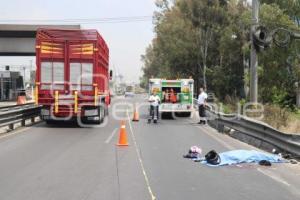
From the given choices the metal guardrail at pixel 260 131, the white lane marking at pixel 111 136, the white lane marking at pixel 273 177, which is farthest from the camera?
the white lane marking at pixel 111 136

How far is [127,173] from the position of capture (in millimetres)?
10984

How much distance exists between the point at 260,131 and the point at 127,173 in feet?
19.8

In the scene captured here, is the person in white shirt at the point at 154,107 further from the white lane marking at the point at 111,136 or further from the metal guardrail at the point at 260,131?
the white lane marking at the point at 111,136

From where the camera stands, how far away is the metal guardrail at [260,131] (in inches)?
513

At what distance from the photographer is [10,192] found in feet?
29.4

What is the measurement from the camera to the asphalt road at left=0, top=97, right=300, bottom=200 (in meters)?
8.97

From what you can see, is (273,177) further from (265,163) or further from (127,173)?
(127,173)

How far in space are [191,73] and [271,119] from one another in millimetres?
39740

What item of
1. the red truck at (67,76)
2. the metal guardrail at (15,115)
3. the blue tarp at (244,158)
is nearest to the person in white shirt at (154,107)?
the red truck at (67,76)

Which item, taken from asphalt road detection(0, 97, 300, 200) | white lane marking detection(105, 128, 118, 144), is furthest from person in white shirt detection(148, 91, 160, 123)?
asphalt road detection(0, 97, 300, 200)

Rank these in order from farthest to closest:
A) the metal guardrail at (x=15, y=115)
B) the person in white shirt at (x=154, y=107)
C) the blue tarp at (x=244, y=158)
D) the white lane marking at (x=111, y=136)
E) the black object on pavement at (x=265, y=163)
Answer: the person in white shirt at (x=154, y=107)
the metal guardrail at (x=15, y=115)
the white lane marking at (x=111, y=136)
the blue tarp at (x=244, y=158)
the black object on pavement at (x=265, y=163)

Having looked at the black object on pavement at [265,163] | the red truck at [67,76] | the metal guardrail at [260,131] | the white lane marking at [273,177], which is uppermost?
the red truck at [67,76]

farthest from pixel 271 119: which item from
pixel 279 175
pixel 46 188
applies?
pixel 46 188

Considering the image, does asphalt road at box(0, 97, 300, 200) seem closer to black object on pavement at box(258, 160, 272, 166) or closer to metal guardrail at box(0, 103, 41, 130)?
black object on pavement at box(258, 160, 272, 166)
